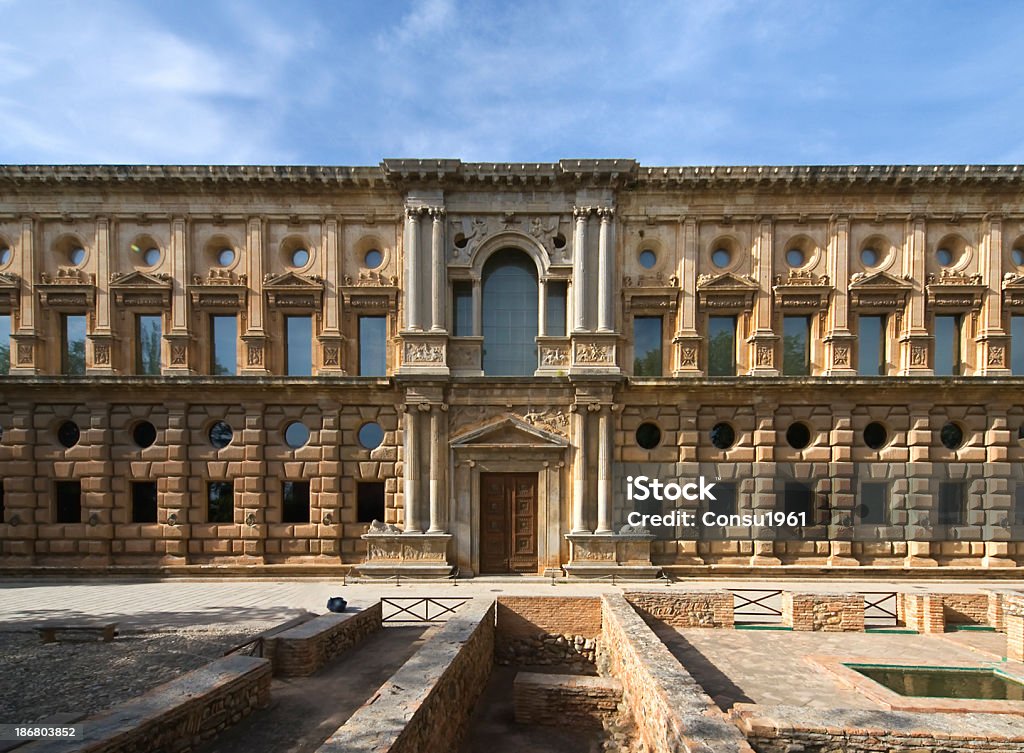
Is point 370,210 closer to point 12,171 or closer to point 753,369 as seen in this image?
point 12,171

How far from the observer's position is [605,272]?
1847 cm

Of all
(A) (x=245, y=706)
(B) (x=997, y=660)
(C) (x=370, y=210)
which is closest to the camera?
(A) (x=245, y=706)

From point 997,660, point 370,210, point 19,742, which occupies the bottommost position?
point 997,660

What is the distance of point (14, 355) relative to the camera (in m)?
18.6

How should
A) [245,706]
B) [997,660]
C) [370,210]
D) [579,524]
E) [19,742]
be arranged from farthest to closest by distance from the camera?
[370,210] → [579,524] → [997,660] → [245,706] → [19,742]

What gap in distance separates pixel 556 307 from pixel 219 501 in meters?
13.4

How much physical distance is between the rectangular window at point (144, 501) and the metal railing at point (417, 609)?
377 inches

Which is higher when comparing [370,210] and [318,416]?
[370,210]

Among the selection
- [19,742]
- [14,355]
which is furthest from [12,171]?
[19,742]

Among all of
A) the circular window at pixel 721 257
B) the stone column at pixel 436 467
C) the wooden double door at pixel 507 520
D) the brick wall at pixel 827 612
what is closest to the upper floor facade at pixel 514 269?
the circular window at pixel 721 257

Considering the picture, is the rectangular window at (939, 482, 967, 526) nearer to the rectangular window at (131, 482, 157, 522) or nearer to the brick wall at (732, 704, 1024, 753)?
the brick wall at (732, 704, 1024, 753)

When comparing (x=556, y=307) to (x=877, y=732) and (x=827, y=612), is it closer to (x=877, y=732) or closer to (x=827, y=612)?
(x=827, y=612)

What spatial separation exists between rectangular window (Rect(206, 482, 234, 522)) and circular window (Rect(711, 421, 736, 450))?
16.7 metres

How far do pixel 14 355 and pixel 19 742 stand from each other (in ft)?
56.1
